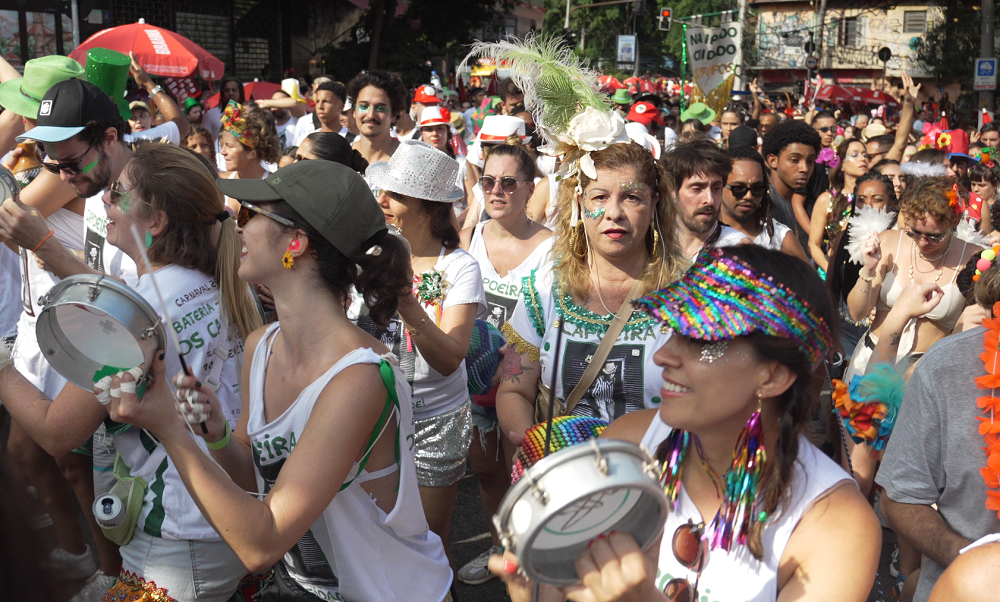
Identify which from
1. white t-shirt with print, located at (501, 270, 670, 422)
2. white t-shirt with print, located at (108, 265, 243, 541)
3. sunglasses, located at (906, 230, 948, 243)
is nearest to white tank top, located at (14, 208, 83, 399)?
white t-shirt with print, located at (108, 265, 243, 541)

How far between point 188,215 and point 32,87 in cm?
227

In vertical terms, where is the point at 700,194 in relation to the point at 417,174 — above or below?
below

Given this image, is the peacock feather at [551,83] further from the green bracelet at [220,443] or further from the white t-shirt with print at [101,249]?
the green bracelet at [220,443]

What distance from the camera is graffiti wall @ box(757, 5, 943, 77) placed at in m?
59.9

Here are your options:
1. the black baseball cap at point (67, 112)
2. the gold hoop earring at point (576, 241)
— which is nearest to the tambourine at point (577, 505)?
the gold hoop earring at point (576, 241)

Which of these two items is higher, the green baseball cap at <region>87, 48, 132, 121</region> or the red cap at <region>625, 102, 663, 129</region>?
the green baseball cap at <region>87, 48, 132, 121</region>

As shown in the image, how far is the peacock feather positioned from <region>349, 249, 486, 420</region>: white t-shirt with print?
710mm

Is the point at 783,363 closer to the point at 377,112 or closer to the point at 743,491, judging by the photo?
the point at 743,491

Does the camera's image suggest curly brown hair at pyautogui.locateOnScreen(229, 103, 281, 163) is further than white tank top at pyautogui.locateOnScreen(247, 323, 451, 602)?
Yes

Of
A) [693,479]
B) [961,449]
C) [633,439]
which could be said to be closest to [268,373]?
[633,439]

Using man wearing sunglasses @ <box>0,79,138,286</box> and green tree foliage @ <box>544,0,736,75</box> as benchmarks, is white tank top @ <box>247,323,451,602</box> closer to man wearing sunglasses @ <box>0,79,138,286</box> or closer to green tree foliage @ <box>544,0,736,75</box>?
man wearing sunglasses @ <box>0,79,138,286</box>

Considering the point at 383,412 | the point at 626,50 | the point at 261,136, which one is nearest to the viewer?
the point at 383,412

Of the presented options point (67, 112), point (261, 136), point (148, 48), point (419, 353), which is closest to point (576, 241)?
point (419, 353)

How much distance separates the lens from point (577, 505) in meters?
1.36
